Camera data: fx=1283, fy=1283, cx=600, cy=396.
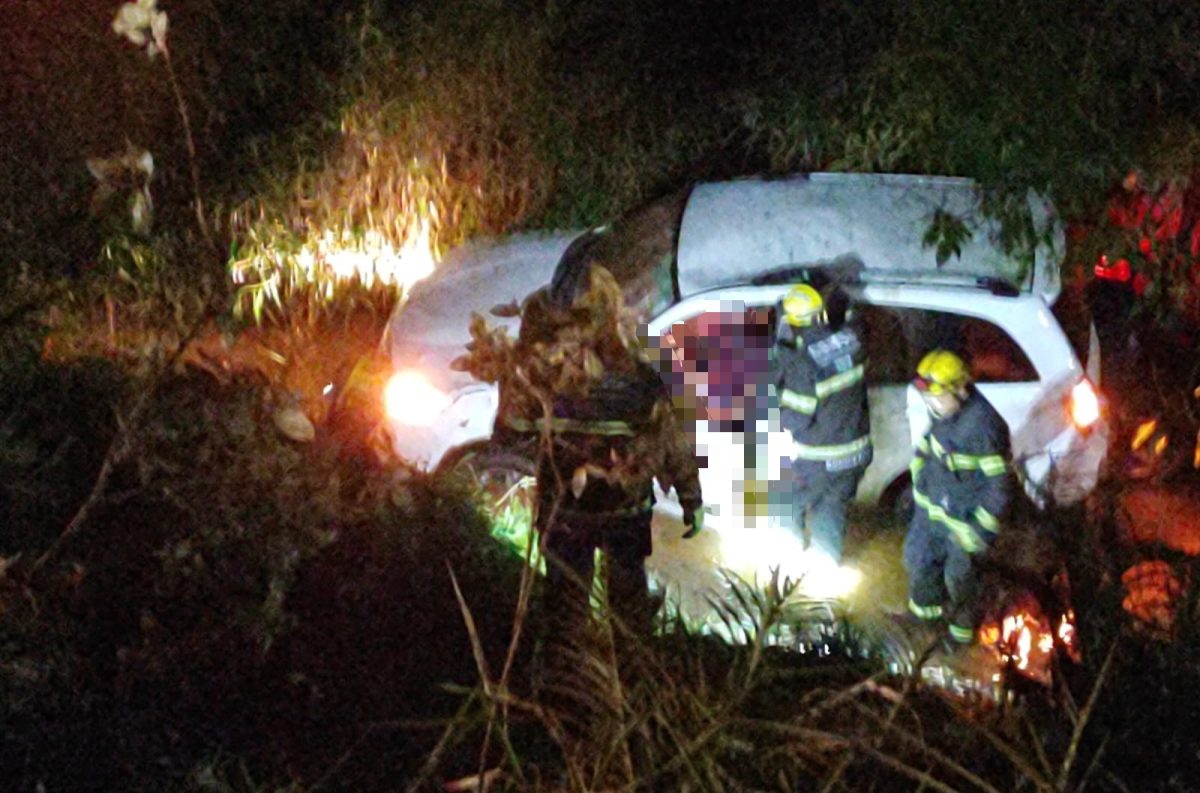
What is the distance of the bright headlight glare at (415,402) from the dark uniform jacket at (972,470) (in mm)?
2251

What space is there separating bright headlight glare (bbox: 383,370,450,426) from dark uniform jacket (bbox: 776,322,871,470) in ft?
5.29

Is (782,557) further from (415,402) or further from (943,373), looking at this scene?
(415,402)

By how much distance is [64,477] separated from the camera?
3680 mm

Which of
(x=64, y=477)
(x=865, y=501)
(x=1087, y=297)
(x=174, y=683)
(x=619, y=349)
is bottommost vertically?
(x=865, y=501)

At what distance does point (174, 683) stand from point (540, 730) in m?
0.92

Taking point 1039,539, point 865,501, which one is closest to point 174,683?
point 1039,539

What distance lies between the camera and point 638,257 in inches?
244

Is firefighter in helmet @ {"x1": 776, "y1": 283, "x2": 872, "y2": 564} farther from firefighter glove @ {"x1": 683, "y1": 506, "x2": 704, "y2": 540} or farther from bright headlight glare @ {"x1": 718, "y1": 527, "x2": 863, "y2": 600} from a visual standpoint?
firefighter glove @ {"x1": 683, "y1": 506, "x2": 704, "y2": 540}

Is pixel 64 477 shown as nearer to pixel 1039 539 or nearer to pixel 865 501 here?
pixel 1039 539

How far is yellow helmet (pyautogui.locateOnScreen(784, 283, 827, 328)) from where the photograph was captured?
18.0 feet

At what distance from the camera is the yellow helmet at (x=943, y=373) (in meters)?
5.07

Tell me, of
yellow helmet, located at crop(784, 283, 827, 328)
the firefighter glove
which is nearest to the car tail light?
yellow helmet, located at crop(784, 283, 827, 328)

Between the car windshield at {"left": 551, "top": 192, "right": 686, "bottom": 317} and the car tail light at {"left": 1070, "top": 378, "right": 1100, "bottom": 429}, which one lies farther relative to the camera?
the car windshield at {"left": 551, "top": 192, "right": 686, "bottom": 317}

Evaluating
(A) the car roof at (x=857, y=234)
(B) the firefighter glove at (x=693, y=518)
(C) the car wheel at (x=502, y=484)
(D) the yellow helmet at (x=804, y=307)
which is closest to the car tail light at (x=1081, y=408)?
(A) the car roof at (x=857, y=234)
